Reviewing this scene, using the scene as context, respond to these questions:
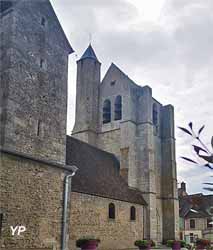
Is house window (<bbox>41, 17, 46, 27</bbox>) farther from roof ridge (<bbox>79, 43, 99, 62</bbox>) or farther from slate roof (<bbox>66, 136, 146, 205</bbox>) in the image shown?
roof ridge (<bbox>79, 43, 99, 62</bbox>)

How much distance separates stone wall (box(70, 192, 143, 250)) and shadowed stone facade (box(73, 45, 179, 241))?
2.76 m

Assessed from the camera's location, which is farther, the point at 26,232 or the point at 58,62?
the point at 58,62

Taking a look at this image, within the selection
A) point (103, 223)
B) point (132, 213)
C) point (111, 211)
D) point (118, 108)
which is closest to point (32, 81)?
point (103, 223)

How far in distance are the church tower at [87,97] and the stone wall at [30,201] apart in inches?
588

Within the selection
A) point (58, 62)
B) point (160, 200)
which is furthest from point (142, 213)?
point (58, 62)

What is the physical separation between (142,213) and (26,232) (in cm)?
1400

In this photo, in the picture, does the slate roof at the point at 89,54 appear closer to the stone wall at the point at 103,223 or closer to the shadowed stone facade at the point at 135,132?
the shadowed stone facade at the point at 135,132

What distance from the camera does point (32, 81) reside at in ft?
51.9

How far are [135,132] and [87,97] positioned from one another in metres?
5.95

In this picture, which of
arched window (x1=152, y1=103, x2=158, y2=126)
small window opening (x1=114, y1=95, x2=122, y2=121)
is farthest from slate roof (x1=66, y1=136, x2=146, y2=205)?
arched window (x1=152, y1=103, x2=158, y2=126)

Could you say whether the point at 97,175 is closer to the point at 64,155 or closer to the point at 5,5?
the point at 64,155

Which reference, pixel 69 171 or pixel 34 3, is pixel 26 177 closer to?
pixel 69 171

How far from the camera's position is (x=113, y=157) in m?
28.5

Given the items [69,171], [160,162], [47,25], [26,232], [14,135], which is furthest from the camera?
[160,162]
